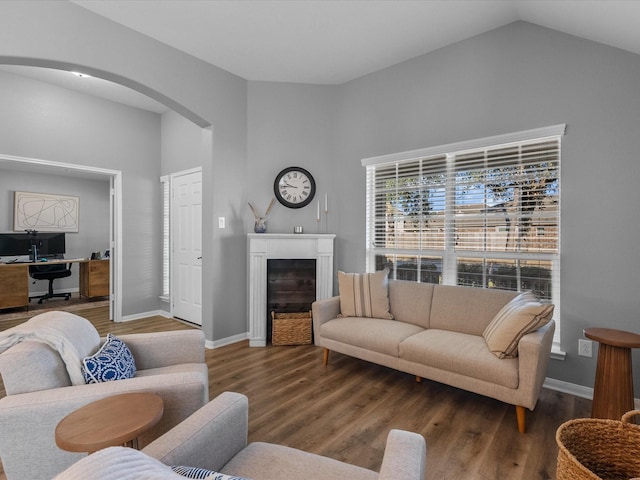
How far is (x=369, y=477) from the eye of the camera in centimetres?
114

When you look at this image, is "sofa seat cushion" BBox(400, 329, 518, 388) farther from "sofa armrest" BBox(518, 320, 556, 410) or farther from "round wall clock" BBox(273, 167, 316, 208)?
"round wall clock" BBox(273, 167, 316, 208)

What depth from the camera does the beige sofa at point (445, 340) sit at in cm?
219

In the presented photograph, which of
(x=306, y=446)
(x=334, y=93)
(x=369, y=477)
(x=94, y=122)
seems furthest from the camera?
(x=94, y=122)

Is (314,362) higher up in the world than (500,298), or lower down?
lower down

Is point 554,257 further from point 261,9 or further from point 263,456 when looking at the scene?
point 261,9

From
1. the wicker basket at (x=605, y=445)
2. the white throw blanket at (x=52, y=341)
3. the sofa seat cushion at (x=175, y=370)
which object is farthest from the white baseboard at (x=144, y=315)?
the wicker basket at (x=605, y=445)

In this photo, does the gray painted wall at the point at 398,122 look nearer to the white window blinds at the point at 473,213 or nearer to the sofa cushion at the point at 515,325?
the white window blinds at the point at 473,213

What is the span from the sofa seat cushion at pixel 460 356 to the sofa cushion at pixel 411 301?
28 centimetres

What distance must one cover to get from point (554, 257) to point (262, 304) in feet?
9.57

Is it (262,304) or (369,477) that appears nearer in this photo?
(369,477)

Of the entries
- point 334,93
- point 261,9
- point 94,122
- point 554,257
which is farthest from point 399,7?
point 94,122

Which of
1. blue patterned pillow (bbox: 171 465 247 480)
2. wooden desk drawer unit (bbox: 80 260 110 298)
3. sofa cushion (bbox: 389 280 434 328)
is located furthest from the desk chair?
blue patterned pillow (bbox: 171 465 247 480)

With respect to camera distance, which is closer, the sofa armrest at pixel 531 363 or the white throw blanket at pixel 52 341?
the white throw blanket at pixel 52 341

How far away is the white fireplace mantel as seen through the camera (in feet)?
12.8
